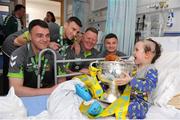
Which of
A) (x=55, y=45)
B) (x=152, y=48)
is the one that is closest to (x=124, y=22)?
(x=55, y=45)

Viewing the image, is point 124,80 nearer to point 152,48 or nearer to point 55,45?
point 152,48

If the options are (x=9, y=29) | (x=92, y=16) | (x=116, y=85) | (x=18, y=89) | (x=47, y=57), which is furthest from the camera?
(x=92, y=16)

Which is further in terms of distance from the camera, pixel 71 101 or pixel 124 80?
pixel 124 80

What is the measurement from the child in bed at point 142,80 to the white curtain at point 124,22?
3.84 feet

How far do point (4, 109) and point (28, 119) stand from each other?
0.15 metres

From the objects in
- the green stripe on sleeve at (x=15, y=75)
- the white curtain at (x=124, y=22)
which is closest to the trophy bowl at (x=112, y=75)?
the green stripe on sleeve at (x=15, y=75)

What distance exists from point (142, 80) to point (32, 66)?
0.93 metres

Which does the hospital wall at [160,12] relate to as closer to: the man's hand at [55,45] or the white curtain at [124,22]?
the white curtain at [124,22]

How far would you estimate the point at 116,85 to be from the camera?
56.2 inches

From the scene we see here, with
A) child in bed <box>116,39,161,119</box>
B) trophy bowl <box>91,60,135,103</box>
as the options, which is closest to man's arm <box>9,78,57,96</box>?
trophy bowl <box>91,60,135,103</box>

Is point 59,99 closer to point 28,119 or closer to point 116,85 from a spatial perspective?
point 28,119

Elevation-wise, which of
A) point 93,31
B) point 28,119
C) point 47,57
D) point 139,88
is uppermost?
point 93,31

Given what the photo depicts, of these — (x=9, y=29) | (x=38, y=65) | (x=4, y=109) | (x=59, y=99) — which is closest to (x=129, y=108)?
(x=59, y=99)

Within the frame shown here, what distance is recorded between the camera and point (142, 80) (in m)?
1.39
